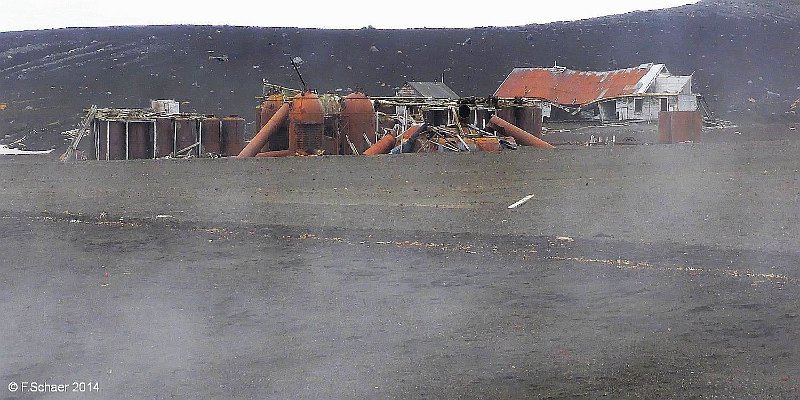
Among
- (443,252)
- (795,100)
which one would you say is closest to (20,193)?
(443,252)

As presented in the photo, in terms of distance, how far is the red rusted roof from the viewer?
2167 inches

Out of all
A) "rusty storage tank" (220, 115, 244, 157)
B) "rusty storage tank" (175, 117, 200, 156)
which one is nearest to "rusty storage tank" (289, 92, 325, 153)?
"rusty storage tank" (175, 117, 200, 156)

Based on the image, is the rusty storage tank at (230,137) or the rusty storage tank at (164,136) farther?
the rusty storage tank at (230,137)

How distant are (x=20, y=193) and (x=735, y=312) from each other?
41.0ft

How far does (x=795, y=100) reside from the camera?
3275 centimetres

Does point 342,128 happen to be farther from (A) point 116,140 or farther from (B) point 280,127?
(A) point 116,140

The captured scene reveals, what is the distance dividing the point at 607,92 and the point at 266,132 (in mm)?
31938

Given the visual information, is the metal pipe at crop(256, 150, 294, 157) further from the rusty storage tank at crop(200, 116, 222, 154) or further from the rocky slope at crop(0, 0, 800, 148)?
the rocky slope at crop(0, 0, 800, 148)

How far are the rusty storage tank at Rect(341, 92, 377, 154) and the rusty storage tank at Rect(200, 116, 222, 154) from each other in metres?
5.54

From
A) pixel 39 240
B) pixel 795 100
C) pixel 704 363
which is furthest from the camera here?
pixel 795 100

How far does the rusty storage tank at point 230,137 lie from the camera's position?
3256cm

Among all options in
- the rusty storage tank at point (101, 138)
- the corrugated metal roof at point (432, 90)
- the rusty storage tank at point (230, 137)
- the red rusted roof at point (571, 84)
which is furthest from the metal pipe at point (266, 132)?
the corrugated metal roof at point (432, 90)

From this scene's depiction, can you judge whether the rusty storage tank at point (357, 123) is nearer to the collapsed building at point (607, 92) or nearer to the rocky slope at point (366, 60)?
the rocky slope at point (366, 60)

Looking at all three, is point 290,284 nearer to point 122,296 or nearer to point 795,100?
point 122,296
